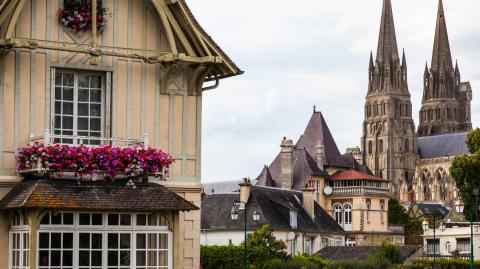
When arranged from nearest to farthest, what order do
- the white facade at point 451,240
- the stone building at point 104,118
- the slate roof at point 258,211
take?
the stone building at point 104,118
the slate roof at point 258,211
the white facade at point 451,240

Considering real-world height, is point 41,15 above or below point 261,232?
above

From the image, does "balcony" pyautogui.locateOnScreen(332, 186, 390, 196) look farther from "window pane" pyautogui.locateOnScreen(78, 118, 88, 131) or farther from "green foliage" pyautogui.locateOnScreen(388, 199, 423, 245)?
"window pane" pyautogui.locateOnScreen(78, 118, 88, 131)

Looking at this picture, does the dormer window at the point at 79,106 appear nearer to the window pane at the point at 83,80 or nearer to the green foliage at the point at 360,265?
the window pane at the point at 83,80

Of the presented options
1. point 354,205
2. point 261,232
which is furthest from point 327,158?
point 261,232

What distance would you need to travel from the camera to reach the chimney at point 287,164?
113938 mm

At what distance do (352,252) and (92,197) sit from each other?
2187 inches

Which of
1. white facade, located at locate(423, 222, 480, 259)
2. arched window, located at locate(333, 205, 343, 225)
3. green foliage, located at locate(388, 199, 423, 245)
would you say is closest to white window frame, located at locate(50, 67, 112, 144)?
white facade, located at locate(423, 222, 480, 259)

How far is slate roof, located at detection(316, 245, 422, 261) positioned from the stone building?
51.0 metres

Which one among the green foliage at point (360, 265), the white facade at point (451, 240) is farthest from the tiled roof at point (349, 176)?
the green foliage at point (360, 265)

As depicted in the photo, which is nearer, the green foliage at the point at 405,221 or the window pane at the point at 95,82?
the window pane at the point at 95,82

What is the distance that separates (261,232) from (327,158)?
56.4 meters

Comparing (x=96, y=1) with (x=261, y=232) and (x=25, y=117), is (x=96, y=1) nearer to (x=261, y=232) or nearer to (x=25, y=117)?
Result: (x=25, y=117)

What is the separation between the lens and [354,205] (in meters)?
113

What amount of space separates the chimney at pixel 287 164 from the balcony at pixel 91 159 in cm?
9241
